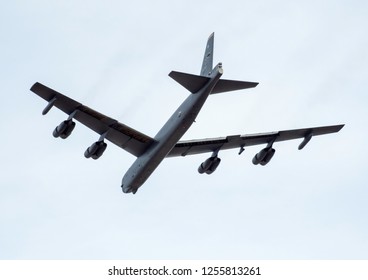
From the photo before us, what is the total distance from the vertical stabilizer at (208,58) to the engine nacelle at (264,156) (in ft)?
26.6

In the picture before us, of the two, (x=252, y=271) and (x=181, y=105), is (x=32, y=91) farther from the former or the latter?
(x=252, y=271)

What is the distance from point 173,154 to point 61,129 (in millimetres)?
9241

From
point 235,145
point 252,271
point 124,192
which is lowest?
point 252,271

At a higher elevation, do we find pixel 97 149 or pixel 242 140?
pixel 242 140

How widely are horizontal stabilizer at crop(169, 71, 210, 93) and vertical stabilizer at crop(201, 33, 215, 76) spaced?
Answer: 241cm

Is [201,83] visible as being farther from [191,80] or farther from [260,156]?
[260,156]

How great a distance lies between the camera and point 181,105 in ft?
157

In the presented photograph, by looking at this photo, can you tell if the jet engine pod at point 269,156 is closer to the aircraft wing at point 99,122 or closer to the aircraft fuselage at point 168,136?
the aircraft fuselage at point 168,136

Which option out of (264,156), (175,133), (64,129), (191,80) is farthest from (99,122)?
(264,156)

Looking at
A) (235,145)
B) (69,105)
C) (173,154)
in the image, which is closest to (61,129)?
(69,105)

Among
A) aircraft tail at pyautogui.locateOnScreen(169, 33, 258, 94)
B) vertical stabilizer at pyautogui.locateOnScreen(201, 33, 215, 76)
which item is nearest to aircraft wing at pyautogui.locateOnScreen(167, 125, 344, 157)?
vertical stabilizer at pyautogui.locateOnScreen(201, 33, 215, 76)

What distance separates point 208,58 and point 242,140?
7034mm

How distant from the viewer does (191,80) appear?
45.9 metres

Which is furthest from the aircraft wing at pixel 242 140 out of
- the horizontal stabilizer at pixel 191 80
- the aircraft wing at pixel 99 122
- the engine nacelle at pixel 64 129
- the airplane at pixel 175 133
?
the engine nacelle at pixel 64 129
